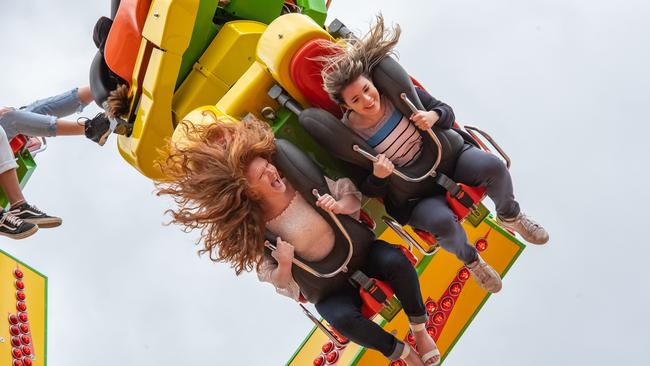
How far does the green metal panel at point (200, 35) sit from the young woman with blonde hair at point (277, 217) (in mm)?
632

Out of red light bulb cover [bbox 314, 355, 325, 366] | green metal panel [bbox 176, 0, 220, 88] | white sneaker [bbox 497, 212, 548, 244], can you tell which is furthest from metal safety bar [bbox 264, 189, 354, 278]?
red light bulb cover [bbox 314, 355, 325, 366]

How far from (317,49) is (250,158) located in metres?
0.48

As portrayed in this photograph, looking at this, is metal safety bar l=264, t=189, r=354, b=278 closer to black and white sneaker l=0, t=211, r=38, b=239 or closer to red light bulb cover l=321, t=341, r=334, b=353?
red light bulb cover l=321, t=341, r=334, b=353

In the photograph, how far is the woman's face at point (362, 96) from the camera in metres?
3.35

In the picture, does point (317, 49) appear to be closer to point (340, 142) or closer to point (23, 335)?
point (340, 142)

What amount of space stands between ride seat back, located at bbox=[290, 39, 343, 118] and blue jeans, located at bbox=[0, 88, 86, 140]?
5.48 ft

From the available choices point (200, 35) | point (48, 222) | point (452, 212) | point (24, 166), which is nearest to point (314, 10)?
point (200, 35)

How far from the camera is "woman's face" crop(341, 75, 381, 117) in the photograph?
11.0 ft

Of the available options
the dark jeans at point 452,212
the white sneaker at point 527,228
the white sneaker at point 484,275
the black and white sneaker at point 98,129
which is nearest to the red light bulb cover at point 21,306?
the black and white sneaker at point 98,129

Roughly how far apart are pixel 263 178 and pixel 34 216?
1675 millimetres

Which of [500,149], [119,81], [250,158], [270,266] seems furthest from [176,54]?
[500,149]

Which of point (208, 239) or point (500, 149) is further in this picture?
point (500, 149)

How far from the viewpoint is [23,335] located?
4.79m

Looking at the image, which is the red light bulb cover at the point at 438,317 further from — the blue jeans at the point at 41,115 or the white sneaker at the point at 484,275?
the blue jeans at the point at 41,115
